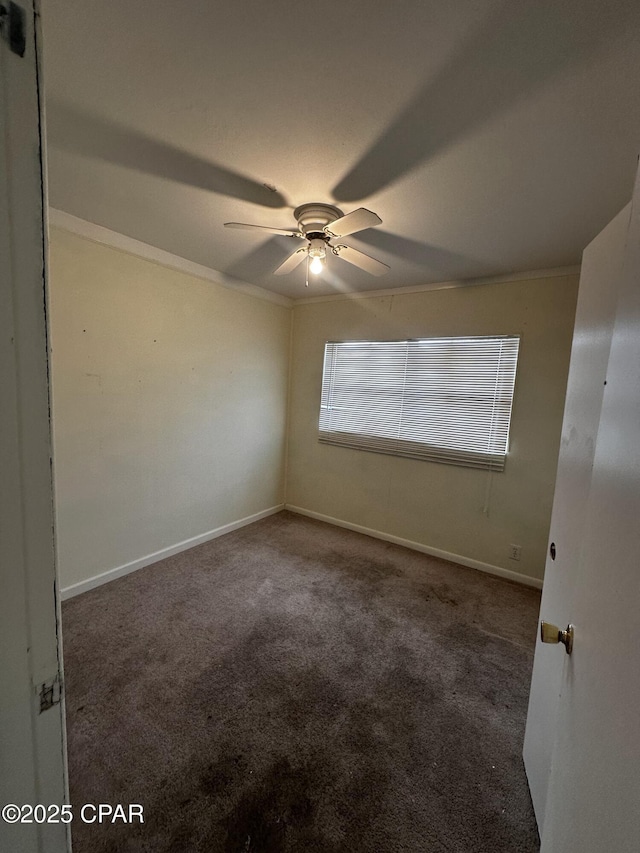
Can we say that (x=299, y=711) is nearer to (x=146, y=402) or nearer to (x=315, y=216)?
(x=146, y=402)

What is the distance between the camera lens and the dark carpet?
1.19 m

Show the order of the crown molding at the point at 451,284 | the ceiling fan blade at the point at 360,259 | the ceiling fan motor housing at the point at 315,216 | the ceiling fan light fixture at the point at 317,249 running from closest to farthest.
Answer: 1. the ceiling fan motor housing at the point at 315,216
2. the ceiling fan light fixture at the point at 317,249
3. the ceiling fan blade at the point at 360,259
4. the crown molding at the point at 451,284

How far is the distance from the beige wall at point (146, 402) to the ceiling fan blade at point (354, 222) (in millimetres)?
1569

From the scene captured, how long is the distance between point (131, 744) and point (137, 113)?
8.17ft

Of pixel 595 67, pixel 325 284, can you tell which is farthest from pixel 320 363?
pixel 595 67

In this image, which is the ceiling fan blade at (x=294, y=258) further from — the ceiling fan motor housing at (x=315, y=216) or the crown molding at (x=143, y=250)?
the crown molding at (x=143, y=250)

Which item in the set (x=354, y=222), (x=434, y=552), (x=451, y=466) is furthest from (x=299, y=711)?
(x=354, y=222)

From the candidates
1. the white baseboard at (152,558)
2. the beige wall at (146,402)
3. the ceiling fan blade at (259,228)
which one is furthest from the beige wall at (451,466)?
the ceiling fan blade at (259,228)

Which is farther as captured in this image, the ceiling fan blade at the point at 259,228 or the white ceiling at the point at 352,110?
the ceiling fan blade at the point at 259,228

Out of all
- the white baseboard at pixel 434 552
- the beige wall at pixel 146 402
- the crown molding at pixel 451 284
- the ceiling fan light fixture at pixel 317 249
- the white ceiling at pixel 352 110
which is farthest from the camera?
the white baseboard at pixel 434 552

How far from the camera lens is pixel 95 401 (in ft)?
7.77

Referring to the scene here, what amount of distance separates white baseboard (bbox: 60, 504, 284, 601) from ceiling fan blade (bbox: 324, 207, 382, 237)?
8.10ft

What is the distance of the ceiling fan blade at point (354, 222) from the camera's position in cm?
156

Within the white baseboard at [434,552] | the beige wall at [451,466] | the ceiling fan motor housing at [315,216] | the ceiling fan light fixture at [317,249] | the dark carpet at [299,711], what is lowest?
the dark carpet at [299,711]
